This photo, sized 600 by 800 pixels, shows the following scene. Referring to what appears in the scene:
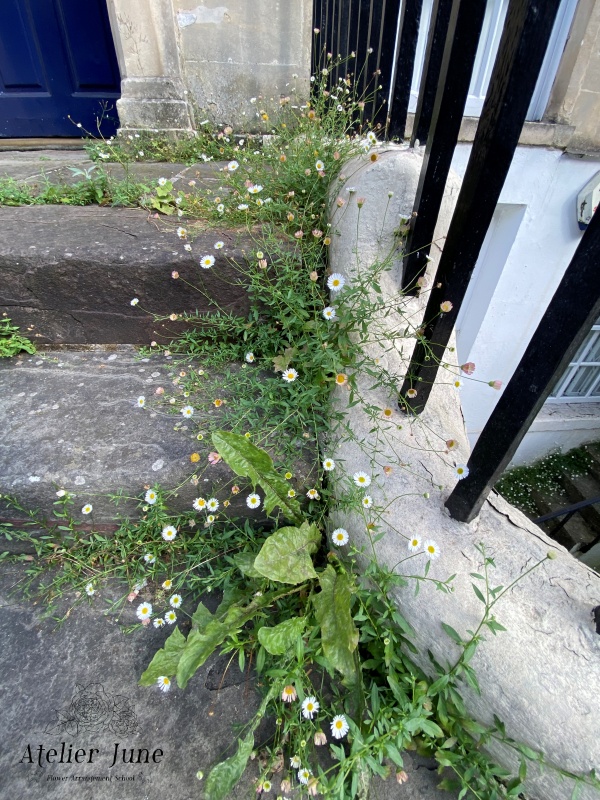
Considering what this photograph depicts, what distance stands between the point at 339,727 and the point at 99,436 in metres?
1.07

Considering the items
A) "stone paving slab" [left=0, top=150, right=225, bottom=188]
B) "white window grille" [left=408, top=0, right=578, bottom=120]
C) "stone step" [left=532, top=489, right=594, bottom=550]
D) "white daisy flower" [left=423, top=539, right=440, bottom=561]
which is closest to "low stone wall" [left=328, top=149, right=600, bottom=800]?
"white daisy flower" [left=423, top=539, right=440, bottom=561]

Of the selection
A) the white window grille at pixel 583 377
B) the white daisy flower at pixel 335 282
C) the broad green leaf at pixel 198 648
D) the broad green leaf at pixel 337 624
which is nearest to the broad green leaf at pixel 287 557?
the broad green leaf at pixel 337 624

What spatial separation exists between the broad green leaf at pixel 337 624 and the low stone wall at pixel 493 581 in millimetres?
138

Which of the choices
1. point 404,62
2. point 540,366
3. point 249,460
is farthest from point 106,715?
point 404,62

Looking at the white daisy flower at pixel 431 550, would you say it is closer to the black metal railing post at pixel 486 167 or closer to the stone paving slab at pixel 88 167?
the black metal railing post at pixel 486 167

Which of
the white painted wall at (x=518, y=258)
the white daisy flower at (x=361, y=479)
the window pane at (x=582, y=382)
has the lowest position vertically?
the window pane at (x=582, y=382)

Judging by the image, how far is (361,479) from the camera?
1.19 m

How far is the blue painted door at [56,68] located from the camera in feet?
10.2

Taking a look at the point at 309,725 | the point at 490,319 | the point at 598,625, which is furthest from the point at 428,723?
the point at 490,319

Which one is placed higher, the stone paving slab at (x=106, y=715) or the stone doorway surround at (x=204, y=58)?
the stone doorway surround at (x=204, y=58)

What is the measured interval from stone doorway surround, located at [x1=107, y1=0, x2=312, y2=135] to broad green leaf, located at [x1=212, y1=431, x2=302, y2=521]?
108 inches

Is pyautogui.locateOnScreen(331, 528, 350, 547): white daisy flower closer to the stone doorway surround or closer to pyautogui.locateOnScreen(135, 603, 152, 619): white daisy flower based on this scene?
pyautogui.locateOnScreen(135, 603, 152, 619): white daisy flower

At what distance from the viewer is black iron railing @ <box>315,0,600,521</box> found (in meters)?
0.74

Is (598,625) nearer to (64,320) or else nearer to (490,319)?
(64,320)
